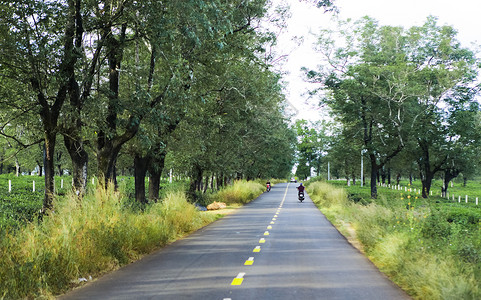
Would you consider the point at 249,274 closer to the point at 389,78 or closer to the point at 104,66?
the point at 104,66

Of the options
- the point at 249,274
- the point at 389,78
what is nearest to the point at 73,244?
the point at 249,274

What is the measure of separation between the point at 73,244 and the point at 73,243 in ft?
0.27

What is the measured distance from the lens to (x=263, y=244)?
13.2 metres

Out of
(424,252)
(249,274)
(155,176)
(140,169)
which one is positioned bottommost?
(249,274)

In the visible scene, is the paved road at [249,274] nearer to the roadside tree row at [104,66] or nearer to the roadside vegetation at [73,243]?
the roadside vegetation at [73,243]

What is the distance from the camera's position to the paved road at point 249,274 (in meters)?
7.21

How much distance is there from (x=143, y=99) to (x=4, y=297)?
9.38 m

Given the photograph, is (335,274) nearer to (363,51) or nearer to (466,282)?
(466,282)

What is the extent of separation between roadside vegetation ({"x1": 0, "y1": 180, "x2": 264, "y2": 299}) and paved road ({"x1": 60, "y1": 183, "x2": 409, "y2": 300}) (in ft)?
1.34

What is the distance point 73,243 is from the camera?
28.0 ft

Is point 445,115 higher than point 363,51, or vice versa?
point 363,51

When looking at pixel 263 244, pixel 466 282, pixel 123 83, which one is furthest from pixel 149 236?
pixel 123 83

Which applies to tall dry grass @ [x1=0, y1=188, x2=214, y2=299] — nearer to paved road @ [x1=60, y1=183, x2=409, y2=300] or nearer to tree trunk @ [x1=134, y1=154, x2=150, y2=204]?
paved road @ [x1=60, y1=183, x2=409, y2=300]

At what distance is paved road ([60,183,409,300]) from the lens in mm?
7207
